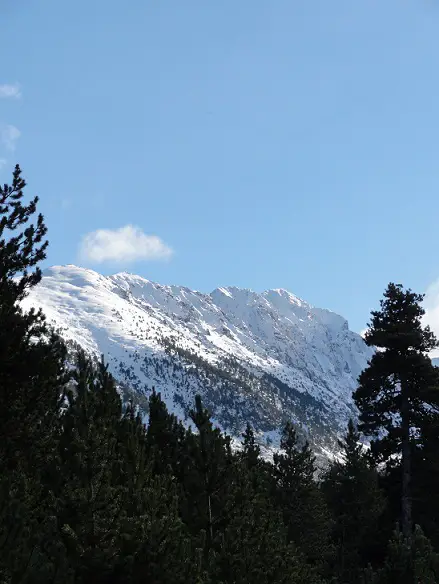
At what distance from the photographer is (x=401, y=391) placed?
864 inches

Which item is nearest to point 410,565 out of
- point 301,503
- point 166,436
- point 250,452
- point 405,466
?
point 405,466

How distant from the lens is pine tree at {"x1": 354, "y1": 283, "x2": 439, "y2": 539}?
2130 cm

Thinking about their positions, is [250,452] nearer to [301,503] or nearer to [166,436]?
[301,503]

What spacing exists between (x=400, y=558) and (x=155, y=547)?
5.73 meters

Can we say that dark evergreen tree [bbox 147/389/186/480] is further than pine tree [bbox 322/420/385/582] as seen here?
No

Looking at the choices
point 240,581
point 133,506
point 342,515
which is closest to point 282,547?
point 240,581

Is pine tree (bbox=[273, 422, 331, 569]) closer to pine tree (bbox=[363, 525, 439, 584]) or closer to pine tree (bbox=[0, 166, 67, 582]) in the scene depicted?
pine tree (bbox=[363, 525, 439, 584])

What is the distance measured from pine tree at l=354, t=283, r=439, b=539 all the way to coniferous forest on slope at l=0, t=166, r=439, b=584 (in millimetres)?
47

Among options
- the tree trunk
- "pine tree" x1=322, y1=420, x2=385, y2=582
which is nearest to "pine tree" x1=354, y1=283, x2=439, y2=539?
the tree trunk

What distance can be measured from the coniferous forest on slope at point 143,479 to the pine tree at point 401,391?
0.05 m

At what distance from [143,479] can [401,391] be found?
37.4 ft

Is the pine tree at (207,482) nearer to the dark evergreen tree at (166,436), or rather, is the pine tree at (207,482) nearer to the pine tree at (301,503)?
the dark evergreen tree at (166,436)

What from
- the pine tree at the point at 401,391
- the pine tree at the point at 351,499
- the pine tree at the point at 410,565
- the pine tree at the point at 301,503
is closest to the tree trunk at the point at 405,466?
the pine tree at the point at 401,391

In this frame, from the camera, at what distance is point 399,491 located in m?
22.3
